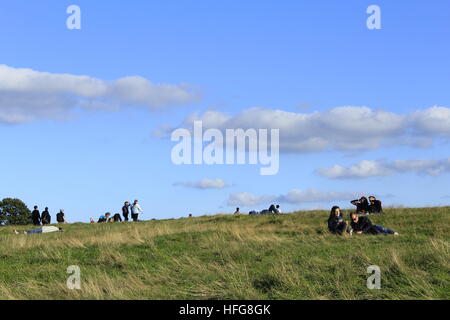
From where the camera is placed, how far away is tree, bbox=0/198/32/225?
61250 mm

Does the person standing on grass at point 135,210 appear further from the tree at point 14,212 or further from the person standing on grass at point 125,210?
the tree at point 14,212

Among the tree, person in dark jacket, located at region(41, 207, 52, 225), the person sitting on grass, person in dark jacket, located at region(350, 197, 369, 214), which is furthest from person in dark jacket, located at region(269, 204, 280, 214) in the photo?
the tree

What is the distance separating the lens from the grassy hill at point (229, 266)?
1106 centimetres

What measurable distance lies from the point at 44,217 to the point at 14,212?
24.1 m

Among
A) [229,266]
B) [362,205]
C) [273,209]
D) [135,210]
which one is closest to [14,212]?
[135,210]

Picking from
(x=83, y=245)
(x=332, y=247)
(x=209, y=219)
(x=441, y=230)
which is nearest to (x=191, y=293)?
(x=332, y=247)

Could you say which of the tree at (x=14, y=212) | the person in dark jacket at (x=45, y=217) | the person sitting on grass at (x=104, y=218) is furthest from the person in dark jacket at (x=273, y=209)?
the tree at (x=14, y=212)

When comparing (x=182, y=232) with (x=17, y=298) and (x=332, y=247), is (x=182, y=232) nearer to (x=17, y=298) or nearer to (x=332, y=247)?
(x=332, y=247)

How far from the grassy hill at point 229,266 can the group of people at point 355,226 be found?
1.30m

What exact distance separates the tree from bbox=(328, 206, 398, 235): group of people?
4712cm

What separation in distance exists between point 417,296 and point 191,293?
4.37m

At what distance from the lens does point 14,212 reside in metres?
61.8

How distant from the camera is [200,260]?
15586 mm

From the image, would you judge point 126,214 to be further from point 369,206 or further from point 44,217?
point 369,206
